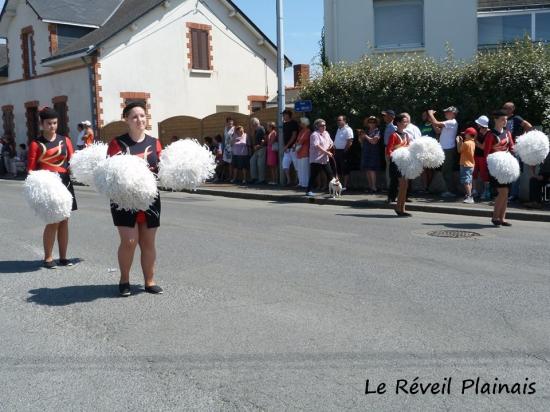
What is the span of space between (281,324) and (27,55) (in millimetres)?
31366

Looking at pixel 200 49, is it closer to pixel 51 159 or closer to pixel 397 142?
pixel 397 142

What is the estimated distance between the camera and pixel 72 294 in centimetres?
673

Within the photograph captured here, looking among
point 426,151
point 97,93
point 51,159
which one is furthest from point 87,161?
point 97,93

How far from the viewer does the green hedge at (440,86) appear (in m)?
14.4

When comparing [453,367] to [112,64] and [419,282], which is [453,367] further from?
[112,64]

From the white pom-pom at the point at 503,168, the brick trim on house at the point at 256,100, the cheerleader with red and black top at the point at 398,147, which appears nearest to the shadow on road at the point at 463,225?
the white pom-pom at the point at 503,168

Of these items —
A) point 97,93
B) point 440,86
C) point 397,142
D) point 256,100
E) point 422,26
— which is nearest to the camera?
point 397,142

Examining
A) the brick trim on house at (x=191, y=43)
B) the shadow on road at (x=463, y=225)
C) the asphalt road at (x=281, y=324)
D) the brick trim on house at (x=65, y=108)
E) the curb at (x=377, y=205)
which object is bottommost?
the asphalt road at (x=281, y=324)

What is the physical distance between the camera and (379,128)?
54.0ft

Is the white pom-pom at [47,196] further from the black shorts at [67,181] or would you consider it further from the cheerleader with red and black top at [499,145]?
the cheerleader with red and black top at [499,145]

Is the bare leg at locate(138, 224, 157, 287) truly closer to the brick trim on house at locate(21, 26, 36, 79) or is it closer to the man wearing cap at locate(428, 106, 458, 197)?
the man wearing cap at locate(428, 106, 458, 197)

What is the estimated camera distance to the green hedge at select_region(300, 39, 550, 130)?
14.4m

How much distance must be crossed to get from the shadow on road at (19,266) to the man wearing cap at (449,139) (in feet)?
30.9

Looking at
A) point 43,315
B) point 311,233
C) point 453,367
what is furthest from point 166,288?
point 311,233
